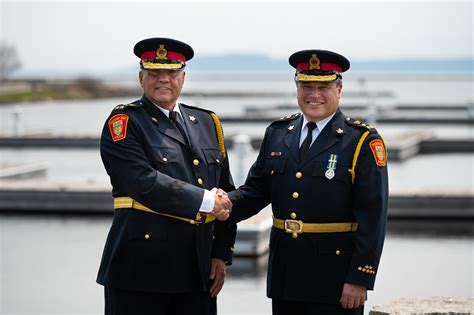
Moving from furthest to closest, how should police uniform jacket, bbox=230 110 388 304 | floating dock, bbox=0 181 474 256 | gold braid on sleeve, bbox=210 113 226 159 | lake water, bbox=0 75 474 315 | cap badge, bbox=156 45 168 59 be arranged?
floating dock, bbox=0 181 474 256, lake water, bbox=0 75 474 315, gold braid on sleeve, bbox=210 113 226 159, cap badge, bbox=156 45 168 59, police uniform jacket, bbox=230 110 388 304

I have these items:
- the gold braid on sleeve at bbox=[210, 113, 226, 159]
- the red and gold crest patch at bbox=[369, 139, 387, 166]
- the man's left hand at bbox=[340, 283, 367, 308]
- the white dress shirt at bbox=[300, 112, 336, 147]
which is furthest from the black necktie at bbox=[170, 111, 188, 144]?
the man's left hand at bbox=[340, 283, 367, 308]

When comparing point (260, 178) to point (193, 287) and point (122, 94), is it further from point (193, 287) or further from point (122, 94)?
point (122, 94)

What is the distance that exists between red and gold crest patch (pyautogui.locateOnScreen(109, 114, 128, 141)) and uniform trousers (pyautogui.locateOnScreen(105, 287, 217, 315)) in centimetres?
79

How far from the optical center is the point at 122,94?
253ft

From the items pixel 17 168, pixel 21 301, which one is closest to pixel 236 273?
pixel 21 301

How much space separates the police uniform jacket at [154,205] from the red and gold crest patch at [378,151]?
872mm

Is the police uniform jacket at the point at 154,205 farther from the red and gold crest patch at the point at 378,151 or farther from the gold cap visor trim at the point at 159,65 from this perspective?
the red and gold crest patch at the point at 378,151

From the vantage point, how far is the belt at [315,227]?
448cm

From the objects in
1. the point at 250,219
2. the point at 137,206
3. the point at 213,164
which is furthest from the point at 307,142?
the point at 250,219

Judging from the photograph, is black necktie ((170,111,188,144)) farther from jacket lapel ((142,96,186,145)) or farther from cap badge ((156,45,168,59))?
cap badge ((156,45,168,59))

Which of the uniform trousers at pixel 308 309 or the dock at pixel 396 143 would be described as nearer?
the uniform trousers at pixel 308 309

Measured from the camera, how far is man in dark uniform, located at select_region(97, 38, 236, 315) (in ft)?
14.5

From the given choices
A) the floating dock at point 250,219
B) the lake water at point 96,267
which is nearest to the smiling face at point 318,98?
the lake water at point 96,267

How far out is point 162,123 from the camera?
180 inches
